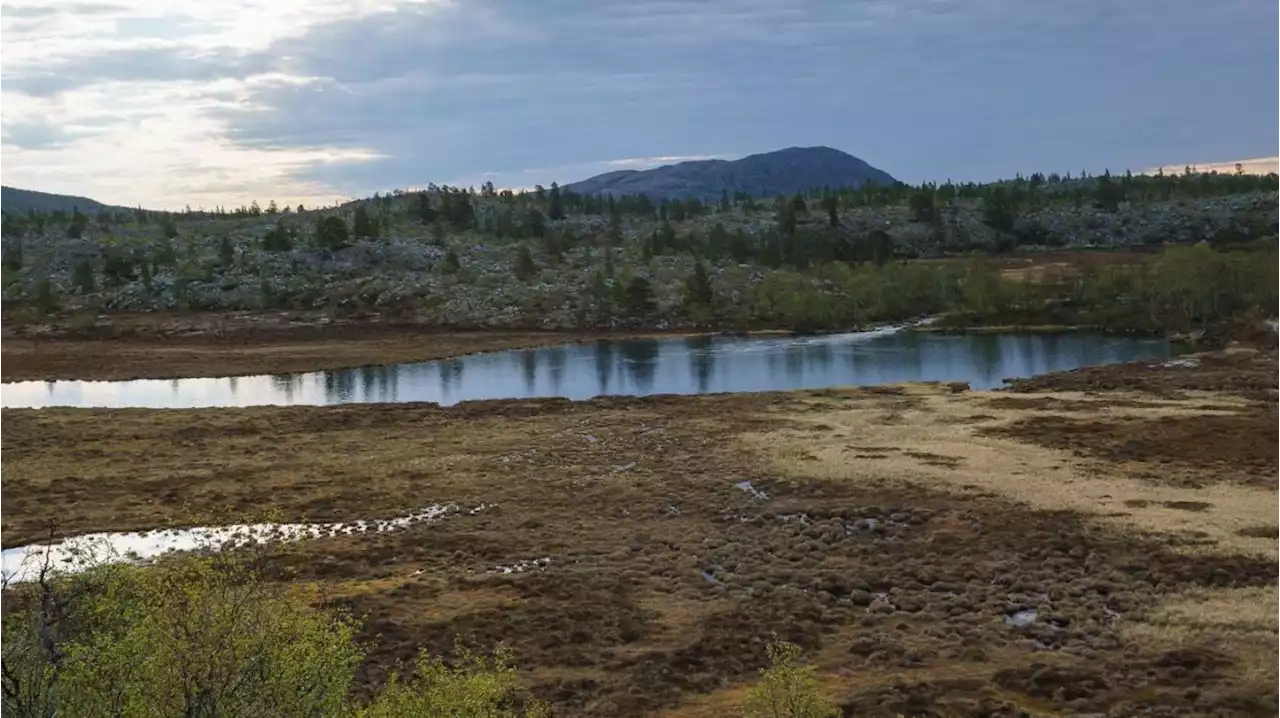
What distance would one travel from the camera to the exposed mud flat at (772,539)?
62.3 feet

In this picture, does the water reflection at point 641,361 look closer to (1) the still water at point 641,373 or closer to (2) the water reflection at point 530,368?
(1) the still water at point 641,373

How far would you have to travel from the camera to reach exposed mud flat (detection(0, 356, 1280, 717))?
62.3 feet

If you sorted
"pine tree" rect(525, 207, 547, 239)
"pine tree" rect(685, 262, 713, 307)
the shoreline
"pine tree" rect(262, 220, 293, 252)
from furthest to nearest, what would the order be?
"pine tree" rect(525, 207, 547, 239), "pine tree" rect(262, 220, 293, 252), "pine tree" rect(685, 262, 713, 307), the shoreline

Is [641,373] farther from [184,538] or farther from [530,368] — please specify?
[184,538]

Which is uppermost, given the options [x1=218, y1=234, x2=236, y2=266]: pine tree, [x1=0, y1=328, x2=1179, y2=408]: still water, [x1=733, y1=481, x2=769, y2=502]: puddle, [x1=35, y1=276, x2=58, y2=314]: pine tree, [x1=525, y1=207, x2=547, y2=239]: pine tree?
[x1=525, y1=207, x2=547, y2=239]: pine tree

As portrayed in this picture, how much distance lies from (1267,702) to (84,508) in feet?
112

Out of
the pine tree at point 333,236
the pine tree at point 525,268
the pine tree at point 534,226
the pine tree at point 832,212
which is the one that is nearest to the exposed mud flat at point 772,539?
the pine tree at point 525,268

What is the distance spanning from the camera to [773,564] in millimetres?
26141

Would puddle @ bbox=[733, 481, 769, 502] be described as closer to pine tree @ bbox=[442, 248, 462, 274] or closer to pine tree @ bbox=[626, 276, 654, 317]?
pine tree @ bbox=[626, 276, 654, 317]

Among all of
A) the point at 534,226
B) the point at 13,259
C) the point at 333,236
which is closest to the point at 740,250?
the point at 534,226

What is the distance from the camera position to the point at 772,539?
93.0ft

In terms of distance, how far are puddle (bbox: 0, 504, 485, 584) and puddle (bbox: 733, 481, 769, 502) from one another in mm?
9131

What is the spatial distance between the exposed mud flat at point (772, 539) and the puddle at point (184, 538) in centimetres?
83

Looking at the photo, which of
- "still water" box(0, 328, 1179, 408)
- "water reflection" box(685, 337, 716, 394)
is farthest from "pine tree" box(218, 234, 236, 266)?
"water reflection" box(685, 337, 716, 394)
